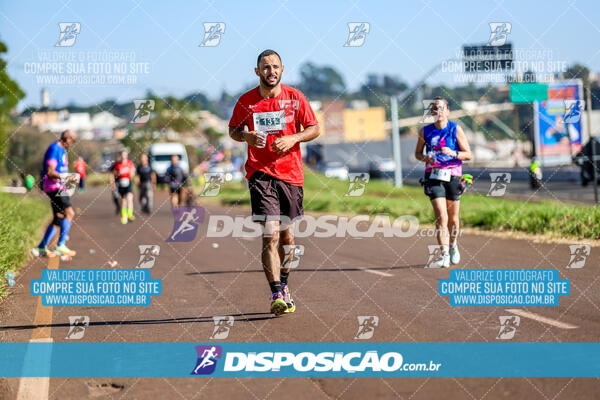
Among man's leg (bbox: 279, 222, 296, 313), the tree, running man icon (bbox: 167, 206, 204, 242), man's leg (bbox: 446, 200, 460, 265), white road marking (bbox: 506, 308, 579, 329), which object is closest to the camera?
white road marking (bbox: 506, 308, 579, 329)

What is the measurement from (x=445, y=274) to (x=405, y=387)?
4.58 meters

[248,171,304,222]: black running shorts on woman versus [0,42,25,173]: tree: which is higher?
[0,42,25,173]: tree

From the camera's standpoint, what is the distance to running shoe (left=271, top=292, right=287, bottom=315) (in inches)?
267

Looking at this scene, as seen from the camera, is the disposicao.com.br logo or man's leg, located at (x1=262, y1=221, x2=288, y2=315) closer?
the disposicao.com.br logo

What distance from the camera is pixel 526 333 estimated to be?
592 centimetres

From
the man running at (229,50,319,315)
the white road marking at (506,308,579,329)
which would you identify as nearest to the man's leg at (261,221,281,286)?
the man running at (229,50,319,315)

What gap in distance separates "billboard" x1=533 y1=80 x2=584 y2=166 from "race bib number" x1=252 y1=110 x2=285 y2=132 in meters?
19.6

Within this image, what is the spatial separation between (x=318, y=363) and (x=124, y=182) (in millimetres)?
14927

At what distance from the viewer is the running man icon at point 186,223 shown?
15.7 meters

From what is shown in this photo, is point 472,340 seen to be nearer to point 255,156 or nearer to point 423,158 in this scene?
point 255,156

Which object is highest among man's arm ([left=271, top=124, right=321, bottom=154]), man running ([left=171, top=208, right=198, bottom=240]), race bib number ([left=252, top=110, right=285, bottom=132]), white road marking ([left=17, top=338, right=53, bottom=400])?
race bib number ([left=252, top=110, right=285, bottom=132])

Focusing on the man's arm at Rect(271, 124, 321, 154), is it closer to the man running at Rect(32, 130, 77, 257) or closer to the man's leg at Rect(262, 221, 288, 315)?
the man's leg at Rect(262, 221, 288, 315)

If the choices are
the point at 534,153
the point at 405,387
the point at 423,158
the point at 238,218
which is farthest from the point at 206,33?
the point at 534,153

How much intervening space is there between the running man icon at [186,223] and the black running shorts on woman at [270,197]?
27.0 feet
